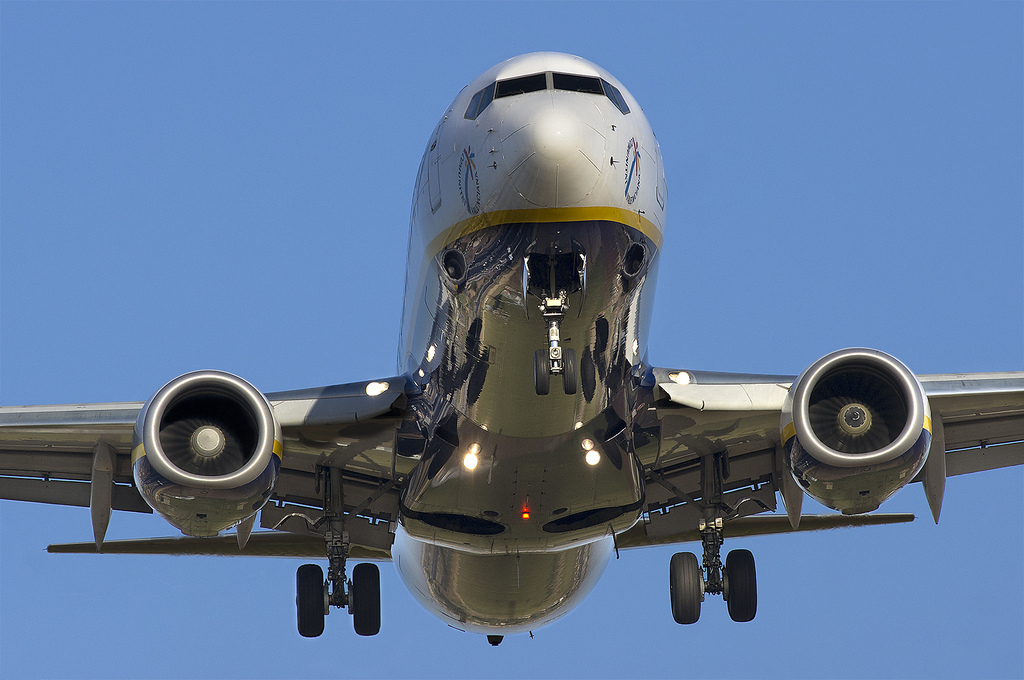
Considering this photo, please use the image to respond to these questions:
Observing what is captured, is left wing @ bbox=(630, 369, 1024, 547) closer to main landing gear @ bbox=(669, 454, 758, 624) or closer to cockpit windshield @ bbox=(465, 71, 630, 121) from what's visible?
main landing gear @ bbox=(669, 454, 758, 624)

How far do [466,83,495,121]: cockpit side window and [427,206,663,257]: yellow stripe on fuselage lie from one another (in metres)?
1.02

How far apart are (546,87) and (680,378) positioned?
183 inches

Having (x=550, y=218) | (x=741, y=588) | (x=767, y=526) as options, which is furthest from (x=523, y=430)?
(x=767, y=526)

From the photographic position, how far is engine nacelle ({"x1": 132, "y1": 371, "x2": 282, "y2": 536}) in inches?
553

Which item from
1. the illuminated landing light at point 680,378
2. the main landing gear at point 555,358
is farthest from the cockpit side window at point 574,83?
the illuminated landing light at point 680,378

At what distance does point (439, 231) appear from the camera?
43.7 feet

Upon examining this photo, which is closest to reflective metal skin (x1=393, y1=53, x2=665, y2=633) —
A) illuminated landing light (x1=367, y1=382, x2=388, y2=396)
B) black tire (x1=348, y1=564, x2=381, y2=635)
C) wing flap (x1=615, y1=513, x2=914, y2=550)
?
illuminated landing light (x1=367, y1=382, x2=388, y2=396)

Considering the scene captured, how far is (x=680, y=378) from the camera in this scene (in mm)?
15742

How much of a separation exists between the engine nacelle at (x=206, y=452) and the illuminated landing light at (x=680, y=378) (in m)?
4.63

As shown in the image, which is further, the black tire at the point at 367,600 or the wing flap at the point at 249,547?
the black tire at the point at 367,600

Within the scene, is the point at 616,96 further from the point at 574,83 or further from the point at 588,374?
the point at 588,374

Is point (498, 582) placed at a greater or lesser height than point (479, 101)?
lesser

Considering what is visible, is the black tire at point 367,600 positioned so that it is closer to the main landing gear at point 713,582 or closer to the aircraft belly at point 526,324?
the main landing gear at point 713,582

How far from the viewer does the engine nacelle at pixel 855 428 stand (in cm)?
1423
